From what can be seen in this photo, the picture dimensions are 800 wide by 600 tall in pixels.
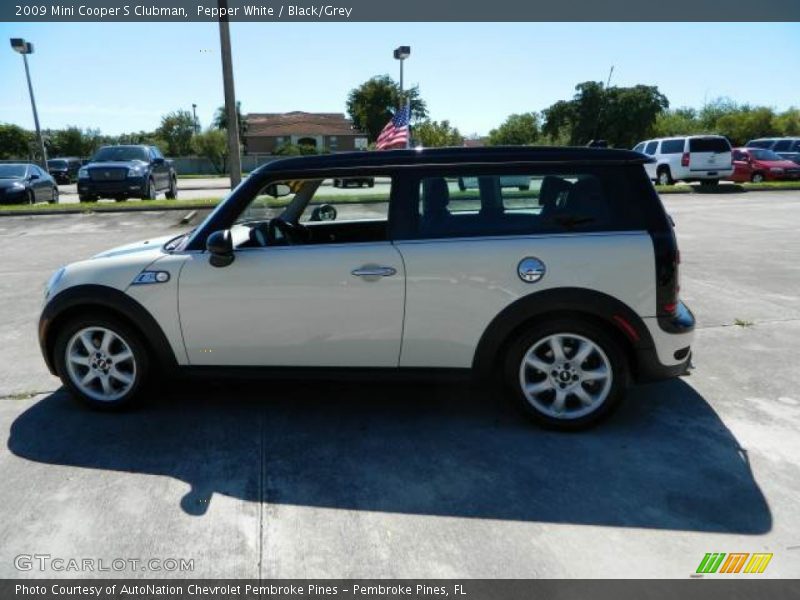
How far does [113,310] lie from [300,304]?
1.25 metres

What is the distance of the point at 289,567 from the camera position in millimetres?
2439

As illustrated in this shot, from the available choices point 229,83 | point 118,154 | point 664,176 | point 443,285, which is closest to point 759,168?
point 664,176

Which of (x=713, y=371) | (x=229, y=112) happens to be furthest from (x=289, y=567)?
(x=229, y=112)

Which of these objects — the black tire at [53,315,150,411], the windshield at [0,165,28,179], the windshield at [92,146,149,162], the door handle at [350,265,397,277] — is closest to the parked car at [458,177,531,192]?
the door handle at [350,265,397,277]

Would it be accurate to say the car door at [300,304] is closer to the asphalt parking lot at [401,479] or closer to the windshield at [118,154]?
the asphalt parking lot at [401,479]

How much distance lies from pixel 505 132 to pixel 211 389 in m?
72.4

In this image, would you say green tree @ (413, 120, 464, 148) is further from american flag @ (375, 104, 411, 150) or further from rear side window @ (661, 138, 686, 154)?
american flag @ (375, 104, 411, 150)

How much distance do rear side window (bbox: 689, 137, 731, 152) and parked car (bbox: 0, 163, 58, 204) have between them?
22022mm

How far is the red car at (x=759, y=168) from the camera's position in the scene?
74.4 feet

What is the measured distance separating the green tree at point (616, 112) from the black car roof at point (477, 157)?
6326 cm

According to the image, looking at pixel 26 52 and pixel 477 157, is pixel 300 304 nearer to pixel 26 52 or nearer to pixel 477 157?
pixel 477 157

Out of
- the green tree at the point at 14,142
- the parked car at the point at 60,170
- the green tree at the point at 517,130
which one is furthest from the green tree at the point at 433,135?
the green tree at the point at 14,142

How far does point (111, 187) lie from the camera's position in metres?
17.0

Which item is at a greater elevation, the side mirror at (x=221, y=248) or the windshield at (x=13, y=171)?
the side mirror at (x=221, y=248)
